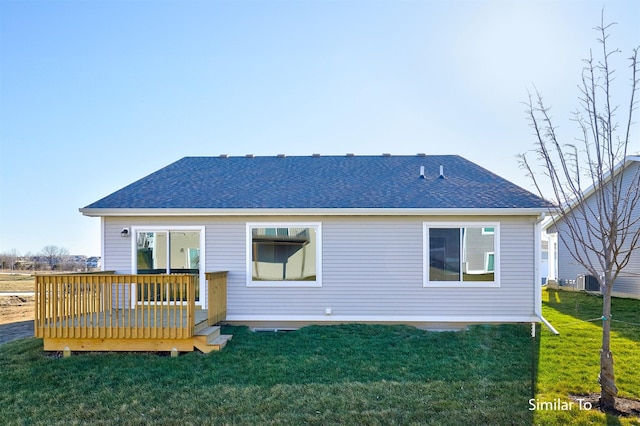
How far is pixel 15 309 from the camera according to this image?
1313cm

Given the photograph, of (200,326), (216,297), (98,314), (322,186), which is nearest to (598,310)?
(322,186)

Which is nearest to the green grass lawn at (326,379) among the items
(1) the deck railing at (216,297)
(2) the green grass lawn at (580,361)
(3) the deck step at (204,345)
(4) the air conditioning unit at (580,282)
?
(2) the green grass lawn at (580,361)

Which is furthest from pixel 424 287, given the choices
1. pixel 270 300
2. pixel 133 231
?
pixel 133 231

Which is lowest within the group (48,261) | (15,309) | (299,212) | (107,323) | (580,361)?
(48,261)

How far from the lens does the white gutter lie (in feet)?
27.0

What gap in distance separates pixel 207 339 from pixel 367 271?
337 cm

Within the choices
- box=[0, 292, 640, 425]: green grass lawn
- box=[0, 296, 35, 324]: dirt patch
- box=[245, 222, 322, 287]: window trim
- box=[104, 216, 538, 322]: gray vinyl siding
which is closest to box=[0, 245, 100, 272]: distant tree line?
box=[0, 296, 35, 324]: dirt patch

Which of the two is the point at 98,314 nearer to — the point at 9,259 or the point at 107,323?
the point at 107,323

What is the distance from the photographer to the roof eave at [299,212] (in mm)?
8219

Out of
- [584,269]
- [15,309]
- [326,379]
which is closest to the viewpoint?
[326,379]

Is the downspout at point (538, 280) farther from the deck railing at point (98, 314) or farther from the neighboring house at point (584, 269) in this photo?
the deck railing at point (98, 314)

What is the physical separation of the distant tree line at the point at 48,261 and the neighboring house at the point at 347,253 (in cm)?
2200

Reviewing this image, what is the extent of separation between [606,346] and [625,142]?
7.70 ft

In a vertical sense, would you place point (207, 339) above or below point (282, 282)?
below
